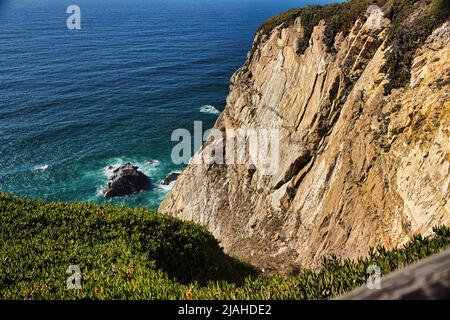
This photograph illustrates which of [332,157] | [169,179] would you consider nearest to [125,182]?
[169,179]

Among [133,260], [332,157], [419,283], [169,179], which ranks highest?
[419,283]

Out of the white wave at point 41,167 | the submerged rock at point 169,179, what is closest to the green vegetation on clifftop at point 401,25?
the submerged rock at point 169,179

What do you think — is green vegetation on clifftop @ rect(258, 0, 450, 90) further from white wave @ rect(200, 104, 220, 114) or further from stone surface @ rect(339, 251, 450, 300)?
white wave @ rect(200, 104, 220, 114)

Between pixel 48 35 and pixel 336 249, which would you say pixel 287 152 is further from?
pixel 48 35

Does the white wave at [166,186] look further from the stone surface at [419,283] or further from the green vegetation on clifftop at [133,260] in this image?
the stone surface at [419,283]

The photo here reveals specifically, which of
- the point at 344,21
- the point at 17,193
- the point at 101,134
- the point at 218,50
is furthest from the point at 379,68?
the point at 218,50

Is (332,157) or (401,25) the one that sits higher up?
(401,25)

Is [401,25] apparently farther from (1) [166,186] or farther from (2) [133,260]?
(1) [166,186]
